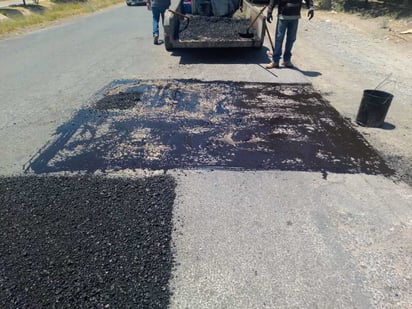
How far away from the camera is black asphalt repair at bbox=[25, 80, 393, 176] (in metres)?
3.68

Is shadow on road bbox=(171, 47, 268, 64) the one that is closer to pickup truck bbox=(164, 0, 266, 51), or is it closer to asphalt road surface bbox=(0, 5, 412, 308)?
pickup truck bbox=(164, 0, 266, 51)

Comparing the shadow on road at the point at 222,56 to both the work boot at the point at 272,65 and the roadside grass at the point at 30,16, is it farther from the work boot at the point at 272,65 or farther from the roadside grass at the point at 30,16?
the roadside grass at the point at 30,16

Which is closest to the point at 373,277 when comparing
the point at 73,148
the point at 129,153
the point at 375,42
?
the point at 129,153

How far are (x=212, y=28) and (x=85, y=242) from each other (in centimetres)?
708

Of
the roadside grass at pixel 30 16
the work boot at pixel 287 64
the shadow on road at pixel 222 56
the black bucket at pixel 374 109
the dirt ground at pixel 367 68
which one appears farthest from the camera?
the roadside grass at pixel 30 16

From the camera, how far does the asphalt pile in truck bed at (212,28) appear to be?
754cm

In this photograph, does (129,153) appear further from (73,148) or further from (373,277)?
(373,277)

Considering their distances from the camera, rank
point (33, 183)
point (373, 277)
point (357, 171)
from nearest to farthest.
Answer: point (373, 277) → point (33, 183) → point (357, 171)

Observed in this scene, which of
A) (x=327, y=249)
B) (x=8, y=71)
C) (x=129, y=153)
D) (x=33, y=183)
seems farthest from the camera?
(x=8, y=71)

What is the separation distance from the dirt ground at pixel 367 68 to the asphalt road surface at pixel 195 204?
1.09 feet

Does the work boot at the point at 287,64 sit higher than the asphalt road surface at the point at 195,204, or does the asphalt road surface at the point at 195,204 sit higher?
the work boot at the point at 287,64

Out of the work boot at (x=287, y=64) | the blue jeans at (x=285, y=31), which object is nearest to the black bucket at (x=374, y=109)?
the blue jeans at (x=285, y=31)

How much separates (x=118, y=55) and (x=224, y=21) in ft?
10.3

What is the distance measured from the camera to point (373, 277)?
A: 2293 millimetres
